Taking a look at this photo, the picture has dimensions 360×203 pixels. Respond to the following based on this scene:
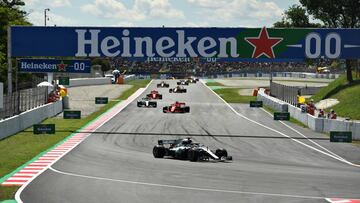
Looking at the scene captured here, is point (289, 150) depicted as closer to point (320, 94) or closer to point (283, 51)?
point (283, 51)

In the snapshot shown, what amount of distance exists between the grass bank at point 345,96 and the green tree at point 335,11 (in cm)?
375

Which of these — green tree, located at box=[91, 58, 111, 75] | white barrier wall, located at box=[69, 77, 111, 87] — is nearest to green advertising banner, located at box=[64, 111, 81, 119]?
white barrier wall, located at box=[69, 77, 111, 87]

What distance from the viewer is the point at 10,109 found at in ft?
105

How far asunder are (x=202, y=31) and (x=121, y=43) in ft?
15.3

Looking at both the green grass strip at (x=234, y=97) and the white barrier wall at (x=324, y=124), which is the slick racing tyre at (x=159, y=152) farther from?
the green grass strip at (x=234, y=97)

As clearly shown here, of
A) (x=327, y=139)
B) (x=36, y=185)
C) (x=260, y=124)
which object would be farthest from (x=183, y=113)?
(x=36, y=185)

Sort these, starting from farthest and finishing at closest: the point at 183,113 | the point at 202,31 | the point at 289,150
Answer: the point at 183,113 < the point at 202,31 < the point at 289,150

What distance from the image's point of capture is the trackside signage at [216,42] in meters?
34.7

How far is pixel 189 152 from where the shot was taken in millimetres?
23344

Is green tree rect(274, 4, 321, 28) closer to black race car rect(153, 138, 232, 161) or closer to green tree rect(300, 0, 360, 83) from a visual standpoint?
green tree rect(300, 0, 360, 83)

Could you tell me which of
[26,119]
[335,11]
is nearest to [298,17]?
[335,11]

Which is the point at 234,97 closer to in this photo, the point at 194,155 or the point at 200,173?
the point at 194,155

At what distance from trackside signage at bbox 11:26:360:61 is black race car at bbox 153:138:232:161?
1117 cm

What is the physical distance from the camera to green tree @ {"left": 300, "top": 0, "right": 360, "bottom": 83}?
61.5 m
